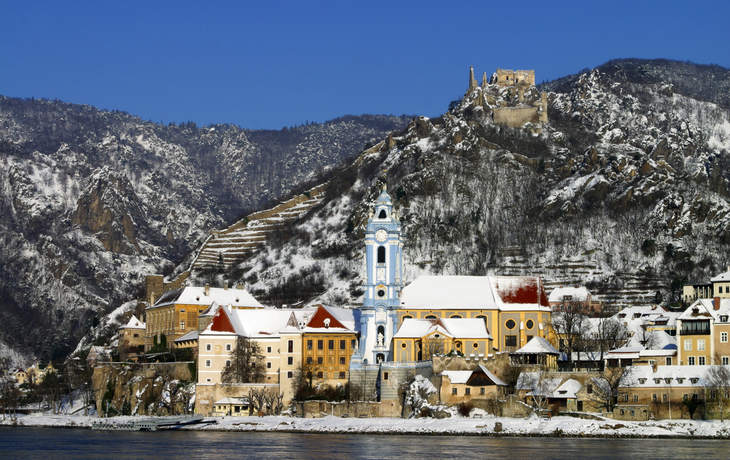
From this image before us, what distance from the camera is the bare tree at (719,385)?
84606 millimetres

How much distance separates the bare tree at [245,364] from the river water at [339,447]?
1649 centimetres

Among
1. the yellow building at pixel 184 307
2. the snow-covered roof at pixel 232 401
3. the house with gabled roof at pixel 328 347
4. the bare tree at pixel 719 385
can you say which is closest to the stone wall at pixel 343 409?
the snow-covered roof at pixel 232 401

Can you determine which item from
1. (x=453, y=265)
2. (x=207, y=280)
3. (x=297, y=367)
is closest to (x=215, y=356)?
(x=297, y=367)

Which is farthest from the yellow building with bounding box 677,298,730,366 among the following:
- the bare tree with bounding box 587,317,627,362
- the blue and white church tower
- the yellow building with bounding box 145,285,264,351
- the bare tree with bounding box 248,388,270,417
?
the yellow building with bounding box 145,285,264,351

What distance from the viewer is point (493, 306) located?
365 feet

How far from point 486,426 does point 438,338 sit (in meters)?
16.8

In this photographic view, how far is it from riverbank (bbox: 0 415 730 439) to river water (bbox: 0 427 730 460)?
203 centimetres

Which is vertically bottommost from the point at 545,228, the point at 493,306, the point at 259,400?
the point at 259,400

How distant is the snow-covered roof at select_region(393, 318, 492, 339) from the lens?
104 m

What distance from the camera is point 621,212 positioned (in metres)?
177

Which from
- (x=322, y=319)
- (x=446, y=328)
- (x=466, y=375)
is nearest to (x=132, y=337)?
(x=322, y=319)

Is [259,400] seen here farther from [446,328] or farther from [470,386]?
[470,386]

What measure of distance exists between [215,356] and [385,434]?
27.7 metres

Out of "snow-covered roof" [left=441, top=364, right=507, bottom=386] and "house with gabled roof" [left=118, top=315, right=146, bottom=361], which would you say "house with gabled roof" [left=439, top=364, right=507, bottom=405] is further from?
"house with gabled roof" [left=118, top=315, right=146, bottom=361]
